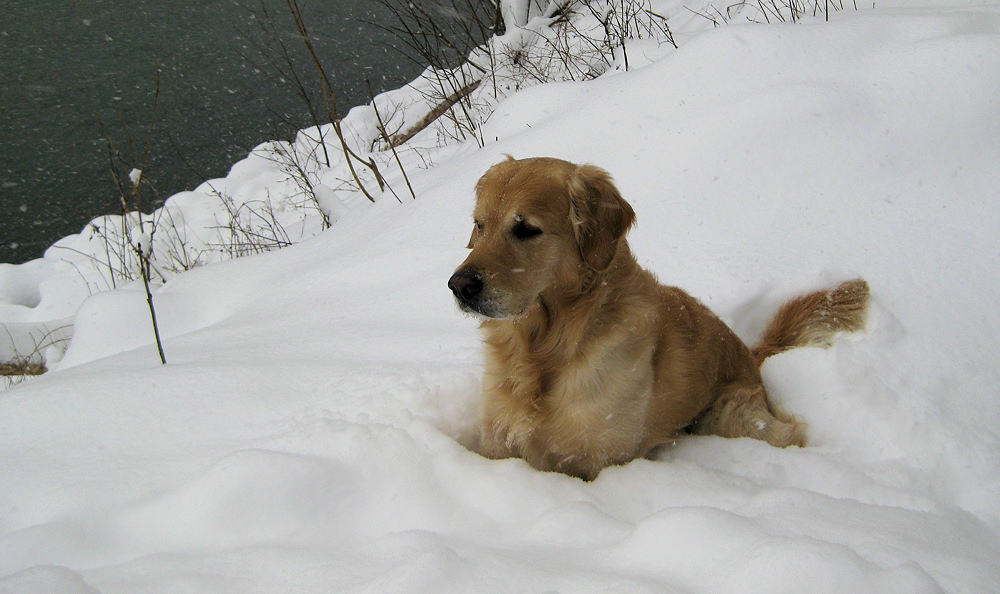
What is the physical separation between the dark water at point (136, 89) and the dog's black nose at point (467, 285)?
233 inches

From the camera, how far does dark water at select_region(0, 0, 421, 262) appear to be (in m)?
8.17

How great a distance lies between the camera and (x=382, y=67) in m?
10.4

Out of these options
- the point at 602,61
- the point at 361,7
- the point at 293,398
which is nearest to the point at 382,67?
the point at 361,7

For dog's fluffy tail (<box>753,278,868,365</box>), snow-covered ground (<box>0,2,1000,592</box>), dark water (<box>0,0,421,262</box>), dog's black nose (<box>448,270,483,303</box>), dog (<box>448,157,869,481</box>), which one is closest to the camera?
Answer: snow-covered ground (<box>0,2,1000,592</box>)

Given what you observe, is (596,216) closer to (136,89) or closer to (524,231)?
(524,231)

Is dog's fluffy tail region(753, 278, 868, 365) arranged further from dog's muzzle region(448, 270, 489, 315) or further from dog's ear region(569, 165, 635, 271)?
dog's muzzle region(448, 270, 489, 315)

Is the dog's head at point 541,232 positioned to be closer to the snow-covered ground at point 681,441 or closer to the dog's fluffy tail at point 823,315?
the snow-covered ground at point 681,441

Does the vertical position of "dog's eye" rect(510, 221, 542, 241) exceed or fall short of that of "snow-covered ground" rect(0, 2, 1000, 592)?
it exceeds it

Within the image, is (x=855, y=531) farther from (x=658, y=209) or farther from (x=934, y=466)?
(x=658, y=209)

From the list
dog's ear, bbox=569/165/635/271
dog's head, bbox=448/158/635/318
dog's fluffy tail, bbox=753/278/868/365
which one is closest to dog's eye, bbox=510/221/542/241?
dog's head, bbox=448/158/635/318

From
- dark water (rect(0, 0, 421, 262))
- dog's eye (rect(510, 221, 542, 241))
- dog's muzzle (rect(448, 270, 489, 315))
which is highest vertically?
dark water (rect(0, 0, 421, 262))

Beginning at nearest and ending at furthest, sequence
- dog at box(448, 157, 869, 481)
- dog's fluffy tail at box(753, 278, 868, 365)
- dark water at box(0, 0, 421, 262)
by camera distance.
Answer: dog at box(448, 157, 869, 481)
dog's fluffy tail at box(753, 278, 868, 365)
dark water at box(0, 0, 421, 262)

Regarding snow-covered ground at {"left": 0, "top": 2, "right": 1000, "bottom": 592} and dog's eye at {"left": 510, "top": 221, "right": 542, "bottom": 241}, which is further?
dog's eye at {"left": 510, "top": 221, "right": 542, "bottom": 241}

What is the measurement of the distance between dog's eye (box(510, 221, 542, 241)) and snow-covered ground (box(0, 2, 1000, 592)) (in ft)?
2.46
